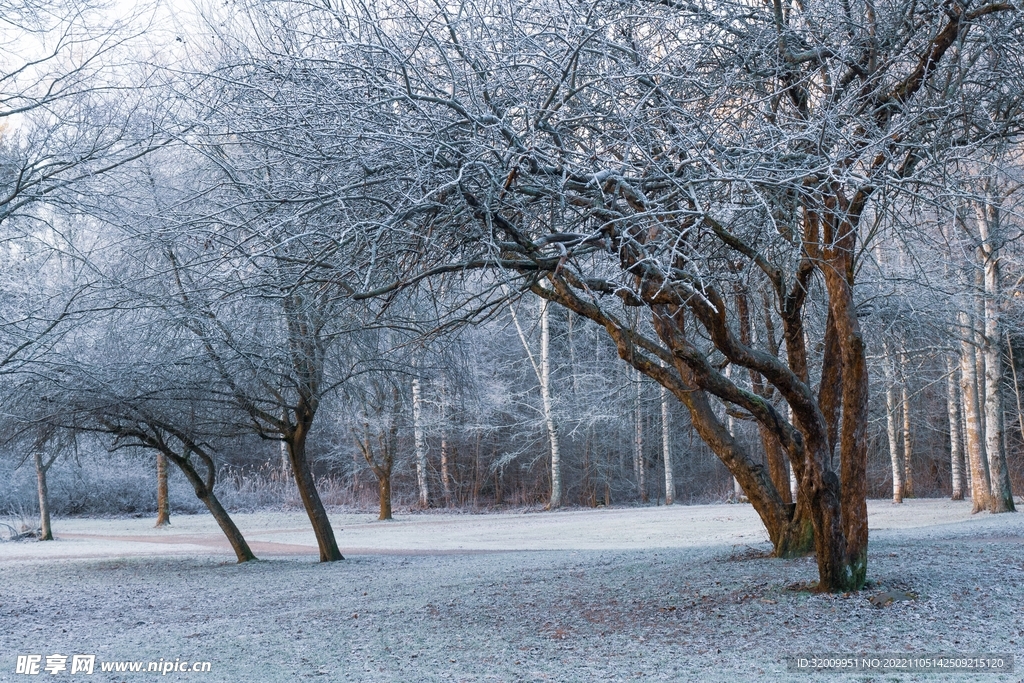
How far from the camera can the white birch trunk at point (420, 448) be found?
2880 cm

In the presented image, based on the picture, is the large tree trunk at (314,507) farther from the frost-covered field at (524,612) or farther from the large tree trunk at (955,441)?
the large tree trunk at (955,441)

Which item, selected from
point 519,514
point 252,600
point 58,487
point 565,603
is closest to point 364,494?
point 519,514

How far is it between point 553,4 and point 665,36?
1.13 metres

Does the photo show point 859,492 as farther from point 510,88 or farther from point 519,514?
point 519,514

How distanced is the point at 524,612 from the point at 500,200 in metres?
3.96

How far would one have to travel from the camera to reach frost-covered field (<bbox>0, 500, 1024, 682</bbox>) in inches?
229

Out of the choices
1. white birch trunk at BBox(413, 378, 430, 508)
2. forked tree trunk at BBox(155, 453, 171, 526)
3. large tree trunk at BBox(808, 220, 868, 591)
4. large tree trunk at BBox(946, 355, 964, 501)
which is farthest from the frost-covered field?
white birch trunk at BBox(413, 378, 430, 508)

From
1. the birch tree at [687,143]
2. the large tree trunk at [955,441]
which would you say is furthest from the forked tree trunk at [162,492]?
the large tree trunk at [955,441]

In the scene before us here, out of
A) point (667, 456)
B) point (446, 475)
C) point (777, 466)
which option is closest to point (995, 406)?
point (777, 466)

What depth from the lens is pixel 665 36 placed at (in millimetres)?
7109

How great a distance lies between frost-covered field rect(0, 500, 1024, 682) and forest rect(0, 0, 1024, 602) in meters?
0.89

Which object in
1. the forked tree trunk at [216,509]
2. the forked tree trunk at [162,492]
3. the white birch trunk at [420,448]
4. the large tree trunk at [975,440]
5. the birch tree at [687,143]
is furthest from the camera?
the white birch trunk at [420,448]

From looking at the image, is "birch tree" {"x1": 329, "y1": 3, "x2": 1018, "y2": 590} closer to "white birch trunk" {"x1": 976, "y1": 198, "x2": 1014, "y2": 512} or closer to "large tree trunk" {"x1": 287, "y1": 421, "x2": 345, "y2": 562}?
"large tree trunk" {"x1": 287, "y1": 421, "x2": 345, "y2": 562}

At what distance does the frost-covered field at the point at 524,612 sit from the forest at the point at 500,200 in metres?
0.89
